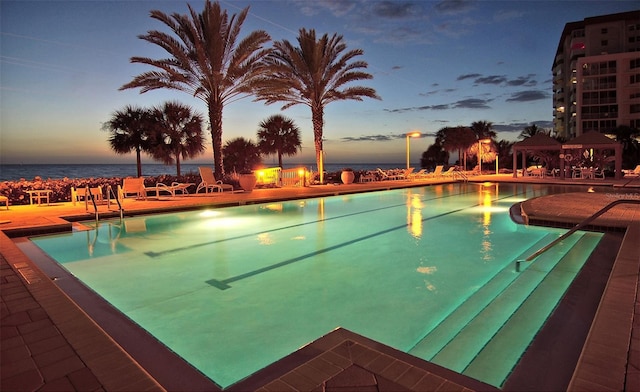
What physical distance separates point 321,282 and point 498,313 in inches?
80.7

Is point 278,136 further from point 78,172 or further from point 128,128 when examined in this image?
point 78,172

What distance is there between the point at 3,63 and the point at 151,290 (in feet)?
49.1

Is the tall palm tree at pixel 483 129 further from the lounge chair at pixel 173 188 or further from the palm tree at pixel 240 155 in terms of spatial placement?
the lounge chair at pixel 173 188

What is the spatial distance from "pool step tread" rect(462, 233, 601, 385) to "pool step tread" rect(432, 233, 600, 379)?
0.05 metres

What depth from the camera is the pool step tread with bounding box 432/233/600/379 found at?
2.82m

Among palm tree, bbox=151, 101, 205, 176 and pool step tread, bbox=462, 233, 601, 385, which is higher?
palm tree, bbox=151, 101, 205, 176

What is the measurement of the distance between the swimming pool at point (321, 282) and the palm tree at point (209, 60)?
7541mm

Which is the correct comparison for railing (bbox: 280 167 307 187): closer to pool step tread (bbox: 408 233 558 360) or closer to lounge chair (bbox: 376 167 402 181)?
lounge chair (bbox: 376 167 402 181)

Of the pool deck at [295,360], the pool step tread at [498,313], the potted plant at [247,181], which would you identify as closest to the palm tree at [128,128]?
the potted plant at [247,181]

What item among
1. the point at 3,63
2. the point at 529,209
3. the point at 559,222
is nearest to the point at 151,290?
the point at 559,222

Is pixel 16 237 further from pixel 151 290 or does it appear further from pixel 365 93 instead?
pixel 365 93

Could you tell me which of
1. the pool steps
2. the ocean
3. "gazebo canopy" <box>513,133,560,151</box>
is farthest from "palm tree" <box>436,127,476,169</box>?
the pool steps

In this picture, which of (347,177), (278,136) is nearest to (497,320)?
(347,177)

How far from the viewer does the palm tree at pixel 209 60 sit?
14.2 metres
